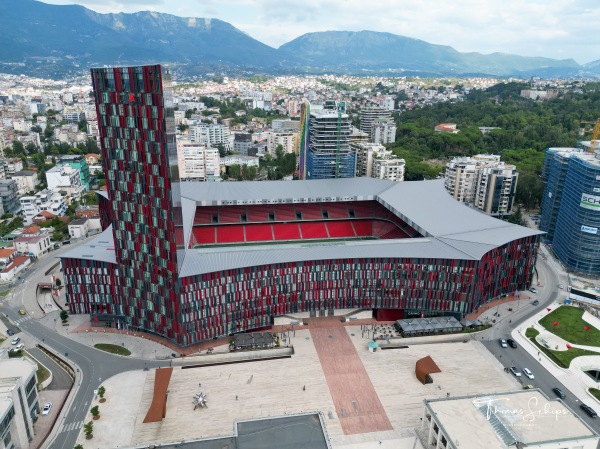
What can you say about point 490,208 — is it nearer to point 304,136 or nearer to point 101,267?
point 304,136

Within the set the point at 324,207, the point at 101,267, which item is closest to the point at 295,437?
the point at 101,267

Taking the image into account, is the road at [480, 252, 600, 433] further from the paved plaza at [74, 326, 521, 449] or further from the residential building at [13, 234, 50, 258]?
the residential building at [13, 234, 50, 258]

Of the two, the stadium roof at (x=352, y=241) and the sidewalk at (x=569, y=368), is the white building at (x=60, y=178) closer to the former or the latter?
the stadium roof at (x=352, y=241)

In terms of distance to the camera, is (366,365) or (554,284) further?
(554,284)

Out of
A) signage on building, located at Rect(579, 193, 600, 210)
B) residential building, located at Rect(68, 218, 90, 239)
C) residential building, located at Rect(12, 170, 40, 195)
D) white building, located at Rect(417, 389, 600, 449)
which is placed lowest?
residential building, located at Rect(68, 218, 90, 239)

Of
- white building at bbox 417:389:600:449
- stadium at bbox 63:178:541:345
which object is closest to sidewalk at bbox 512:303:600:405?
stadium at bbox 63:178:541:345

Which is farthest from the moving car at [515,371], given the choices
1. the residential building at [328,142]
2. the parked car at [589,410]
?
the residential building at [328,142]

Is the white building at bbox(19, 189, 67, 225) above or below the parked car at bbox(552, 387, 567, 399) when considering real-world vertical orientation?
above
